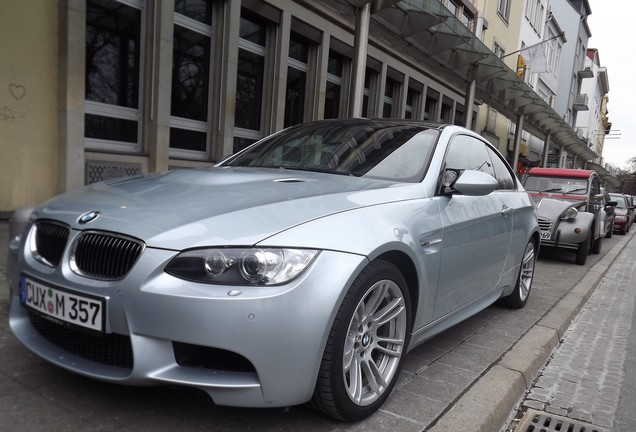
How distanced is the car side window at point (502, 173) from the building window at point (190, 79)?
6.36 m

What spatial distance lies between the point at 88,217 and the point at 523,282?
4093mm

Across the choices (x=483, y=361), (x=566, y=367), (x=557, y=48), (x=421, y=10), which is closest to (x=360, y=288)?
(x=483, y=361)

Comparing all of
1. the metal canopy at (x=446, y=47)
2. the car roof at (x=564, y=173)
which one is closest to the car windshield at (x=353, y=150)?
the metal canopy at (x=446, y=47)

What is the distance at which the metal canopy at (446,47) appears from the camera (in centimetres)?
948

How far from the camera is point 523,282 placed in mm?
4738

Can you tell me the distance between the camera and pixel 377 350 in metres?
2.45

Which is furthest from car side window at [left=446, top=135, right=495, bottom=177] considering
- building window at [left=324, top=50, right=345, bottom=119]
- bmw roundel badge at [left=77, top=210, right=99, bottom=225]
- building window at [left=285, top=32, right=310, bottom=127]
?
building window at [left=324, top=50, right=345, bottom=119]

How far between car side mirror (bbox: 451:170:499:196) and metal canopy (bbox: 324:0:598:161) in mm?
6388

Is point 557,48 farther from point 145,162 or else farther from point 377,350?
point 377,350

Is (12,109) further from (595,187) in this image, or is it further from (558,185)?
(595,187)

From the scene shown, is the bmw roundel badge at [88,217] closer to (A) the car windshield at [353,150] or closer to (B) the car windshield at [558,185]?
(A) the car windshield at [353,150]

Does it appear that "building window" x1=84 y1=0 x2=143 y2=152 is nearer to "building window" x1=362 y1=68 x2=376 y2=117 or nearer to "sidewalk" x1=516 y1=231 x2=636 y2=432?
"sidewalk" x1=516 y1=231 x2=636 y2=432

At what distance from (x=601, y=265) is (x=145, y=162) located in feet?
27.4

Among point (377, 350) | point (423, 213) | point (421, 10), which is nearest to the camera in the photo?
point (377, 350)
